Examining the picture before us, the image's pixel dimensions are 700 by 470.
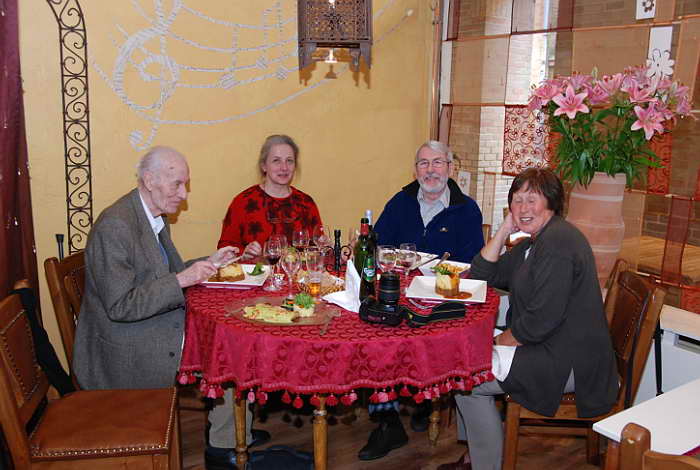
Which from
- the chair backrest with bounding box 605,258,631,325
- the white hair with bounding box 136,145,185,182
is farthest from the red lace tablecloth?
the chair backrest with bounding box 605,258,631,325

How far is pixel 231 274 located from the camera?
2668mm

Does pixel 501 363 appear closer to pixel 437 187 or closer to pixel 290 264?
pixel 290 264

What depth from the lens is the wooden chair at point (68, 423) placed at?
2.01 meters

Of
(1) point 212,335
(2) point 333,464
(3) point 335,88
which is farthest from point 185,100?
(2) point 333,464

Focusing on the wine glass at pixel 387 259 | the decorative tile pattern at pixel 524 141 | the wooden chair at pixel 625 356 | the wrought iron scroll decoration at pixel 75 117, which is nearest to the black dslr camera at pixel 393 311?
the wine glass at pixel 387 259

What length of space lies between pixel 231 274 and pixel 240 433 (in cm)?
72

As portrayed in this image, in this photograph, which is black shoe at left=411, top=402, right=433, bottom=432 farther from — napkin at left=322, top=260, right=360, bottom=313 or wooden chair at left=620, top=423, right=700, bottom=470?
wooden chair at left=620, top=423, right=700, bottom=470

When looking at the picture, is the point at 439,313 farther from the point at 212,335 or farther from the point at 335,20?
the point at 335,20

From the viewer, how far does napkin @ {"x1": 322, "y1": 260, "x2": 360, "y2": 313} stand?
2398 mm

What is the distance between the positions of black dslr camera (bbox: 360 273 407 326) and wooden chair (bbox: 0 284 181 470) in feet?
2.68

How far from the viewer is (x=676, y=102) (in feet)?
9.22

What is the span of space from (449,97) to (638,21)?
1513 millimetres

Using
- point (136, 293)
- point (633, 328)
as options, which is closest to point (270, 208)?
point (136, 293)

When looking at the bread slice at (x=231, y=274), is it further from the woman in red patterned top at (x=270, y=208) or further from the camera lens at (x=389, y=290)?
the woman in red patterned top at (x=270, y=208)
